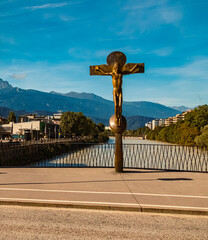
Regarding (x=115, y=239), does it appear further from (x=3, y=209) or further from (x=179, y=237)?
(x=3, y=209)

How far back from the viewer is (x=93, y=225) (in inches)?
215

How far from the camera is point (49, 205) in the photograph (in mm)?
6602

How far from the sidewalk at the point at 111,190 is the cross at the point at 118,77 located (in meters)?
1.25

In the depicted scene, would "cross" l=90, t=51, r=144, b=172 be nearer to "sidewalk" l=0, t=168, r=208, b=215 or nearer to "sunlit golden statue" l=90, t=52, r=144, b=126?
"sunlit golden statue" l=90, t=52, r=144, b=126

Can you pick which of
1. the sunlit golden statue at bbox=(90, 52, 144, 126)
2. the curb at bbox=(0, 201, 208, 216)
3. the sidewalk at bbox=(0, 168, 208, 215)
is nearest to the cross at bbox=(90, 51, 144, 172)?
the sunlit golden statue at bbox=(90, 52, 144, 126)

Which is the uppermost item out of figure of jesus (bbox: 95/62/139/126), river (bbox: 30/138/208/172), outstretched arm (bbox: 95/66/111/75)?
outstretched arm (bbox: 95/66/111/75)

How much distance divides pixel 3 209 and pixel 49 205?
3.86 ft

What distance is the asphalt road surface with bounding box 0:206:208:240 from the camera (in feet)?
16.2

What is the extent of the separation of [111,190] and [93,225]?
8.69 feet

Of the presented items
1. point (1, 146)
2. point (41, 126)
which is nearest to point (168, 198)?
point (1, 146)

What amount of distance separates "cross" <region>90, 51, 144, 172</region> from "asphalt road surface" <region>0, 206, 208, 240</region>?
559 centimetres

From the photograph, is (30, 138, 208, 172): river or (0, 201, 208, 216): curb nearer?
(0, 201, 208, 216): curb

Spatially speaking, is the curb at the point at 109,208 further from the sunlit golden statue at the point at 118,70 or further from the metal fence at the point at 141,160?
the sunlit golden statue at the point at 118,70

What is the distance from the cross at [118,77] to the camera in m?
11.6
